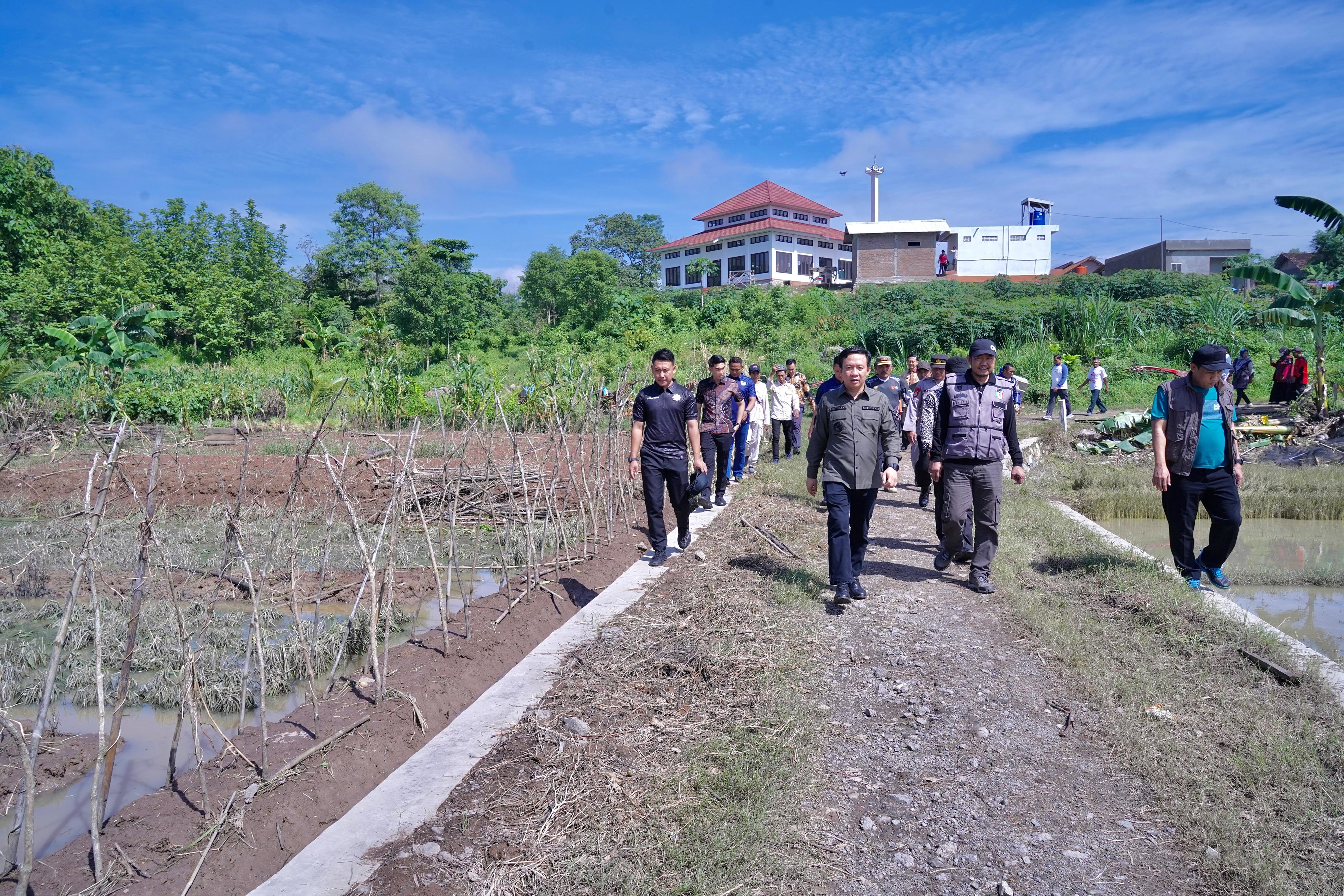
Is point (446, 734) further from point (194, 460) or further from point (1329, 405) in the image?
point (1329, 405)

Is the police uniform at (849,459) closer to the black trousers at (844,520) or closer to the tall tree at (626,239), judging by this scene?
the black trousers at (844,520)

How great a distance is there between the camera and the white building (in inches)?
1914

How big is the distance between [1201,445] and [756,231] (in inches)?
1771

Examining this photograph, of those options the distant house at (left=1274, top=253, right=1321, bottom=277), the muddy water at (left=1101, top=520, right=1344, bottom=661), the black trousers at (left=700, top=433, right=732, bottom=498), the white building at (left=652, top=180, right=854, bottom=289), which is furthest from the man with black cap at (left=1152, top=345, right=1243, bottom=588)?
the distant house at (left=1274, top=253, right=1321, bottom=277)

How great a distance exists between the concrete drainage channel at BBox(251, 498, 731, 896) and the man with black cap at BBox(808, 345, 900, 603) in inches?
64.4

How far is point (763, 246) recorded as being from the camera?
1934 inches

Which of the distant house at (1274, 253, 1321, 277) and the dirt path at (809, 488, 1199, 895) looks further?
the distant house at (1274, 253, 1321, 277)

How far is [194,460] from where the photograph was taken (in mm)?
13086

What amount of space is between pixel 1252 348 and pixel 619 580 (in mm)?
25588

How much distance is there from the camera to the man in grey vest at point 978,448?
576 cm

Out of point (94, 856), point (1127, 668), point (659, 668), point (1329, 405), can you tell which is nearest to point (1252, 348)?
point (1329, 405)

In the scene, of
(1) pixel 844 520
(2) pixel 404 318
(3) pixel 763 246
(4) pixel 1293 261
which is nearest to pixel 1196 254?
(4) pixel 1293 261

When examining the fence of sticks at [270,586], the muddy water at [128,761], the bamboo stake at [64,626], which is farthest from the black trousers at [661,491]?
the bamboo stake at [64,626]

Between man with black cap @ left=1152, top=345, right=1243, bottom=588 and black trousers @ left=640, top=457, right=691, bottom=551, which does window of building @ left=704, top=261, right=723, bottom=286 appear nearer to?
black trousers @ left=640, top=457, right=691, bottom=551
